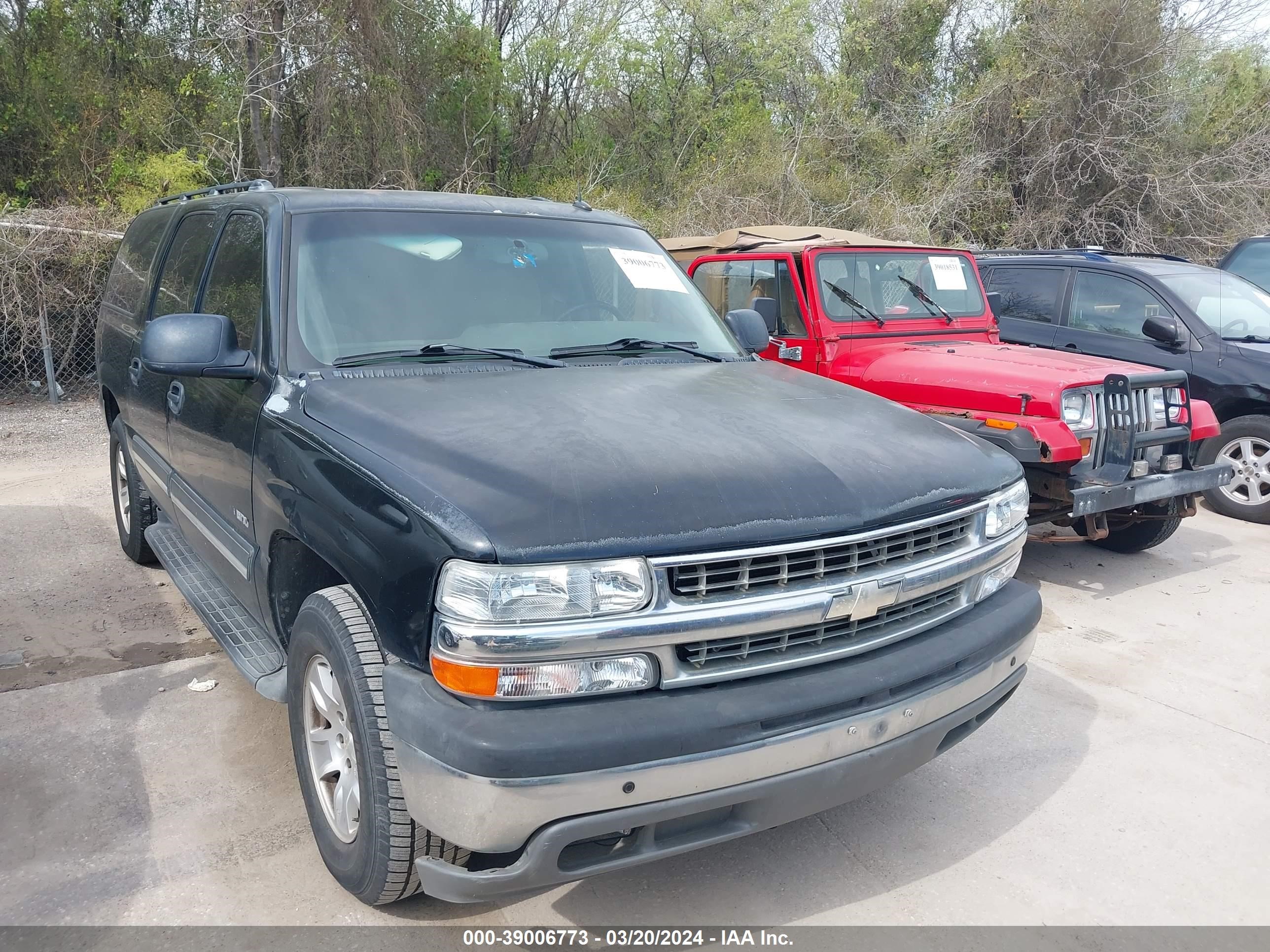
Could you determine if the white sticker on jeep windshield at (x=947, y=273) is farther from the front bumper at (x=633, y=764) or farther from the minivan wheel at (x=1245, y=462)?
the front bumper at (x=633, y=764)

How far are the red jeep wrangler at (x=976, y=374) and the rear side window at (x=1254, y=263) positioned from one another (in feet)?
14.9

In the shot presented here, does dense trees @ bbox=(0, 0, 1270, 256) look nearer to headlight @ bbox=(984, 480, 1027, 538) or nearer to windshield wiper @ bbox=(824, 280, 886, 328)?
windshield wiper @ bbox=(824, 280, 886, 328)

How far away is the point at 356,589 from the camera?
2482 mm

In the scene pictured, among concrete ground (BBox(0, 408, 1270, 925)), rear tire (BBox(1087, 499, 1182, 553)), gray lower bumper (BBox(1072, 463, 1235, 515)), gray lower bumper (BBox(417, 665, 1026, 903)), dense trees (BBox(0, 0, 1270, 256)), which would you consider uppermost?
dense trees (BBox(0, 0, 1270, 256))

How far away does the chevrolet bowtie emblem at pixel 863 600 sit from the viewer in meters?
2.39

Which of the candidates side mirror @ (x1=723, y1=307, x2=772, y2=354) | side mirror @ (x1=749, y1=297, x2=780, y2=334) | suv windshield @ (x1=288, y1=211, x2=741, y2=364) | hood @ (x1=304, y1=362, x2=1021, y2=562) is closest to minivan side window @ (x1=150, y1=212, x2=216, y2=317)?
suv windshield @ (x1=288, y1=211, x2=741, y2=364)

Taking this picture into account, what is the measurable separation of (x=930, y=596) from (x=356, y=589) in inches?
60.6

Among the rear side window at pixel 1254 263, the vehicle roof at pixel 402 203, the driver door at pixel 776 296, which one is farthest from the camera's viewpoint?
the rear side window at pixel 1254 263

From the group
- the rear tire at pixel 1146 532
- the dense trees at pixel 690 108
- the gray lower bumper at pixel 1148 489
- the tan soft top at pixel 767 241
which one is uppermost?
the dense trees at pixel 690 108

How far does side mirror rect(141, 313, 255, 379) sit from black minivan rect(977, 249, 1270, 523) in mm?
6275

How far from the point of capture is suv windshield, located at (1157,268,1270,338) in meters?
7.32

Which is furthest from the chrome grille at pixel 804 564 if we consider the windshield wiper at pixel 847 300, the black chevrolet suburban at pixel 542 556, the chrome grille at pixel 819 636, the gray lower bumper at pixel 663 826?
the windshield wiper at pixel 847 300

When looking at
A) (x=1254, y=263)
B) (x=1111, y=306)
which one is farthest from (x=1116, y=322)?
(x=1254, y=263)

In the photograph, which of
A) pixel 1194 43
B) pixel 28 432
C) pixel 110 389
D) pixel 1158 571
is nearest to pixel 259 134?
pixel 28 432
